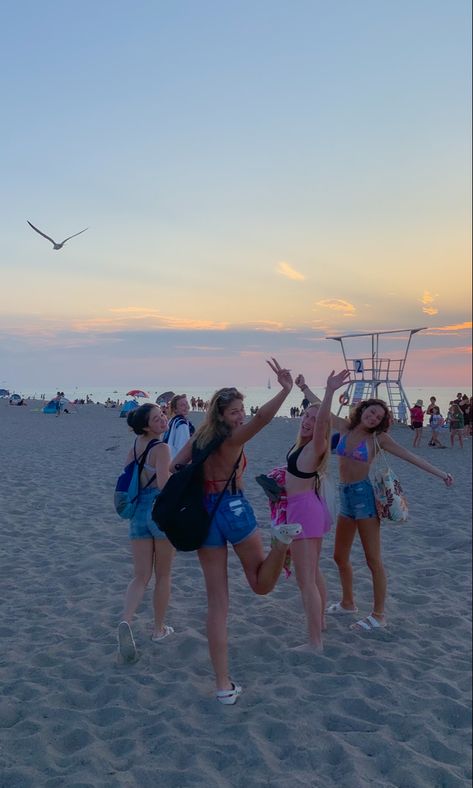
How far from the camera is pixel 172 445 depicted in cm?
591

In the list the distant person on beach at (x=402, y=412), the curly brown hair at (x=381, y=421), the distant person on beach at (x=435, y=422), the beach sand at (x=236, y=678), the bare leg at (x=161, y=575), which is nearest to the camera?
the beach sand at (x=236, y=678)

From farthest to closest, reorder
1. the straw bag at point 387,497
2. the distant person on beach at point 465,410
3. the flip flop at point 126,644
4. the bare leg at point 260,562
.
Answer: the distant person on beach at point 465,410 < the straw bag at point 387,497 < the flip flop at point 126,644 < the bare leg at point 260,562

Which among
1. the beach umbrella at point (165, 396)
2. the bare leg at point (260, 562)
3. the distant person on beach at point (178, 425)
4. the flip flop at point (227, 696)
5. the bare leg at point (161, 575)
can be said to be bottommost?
the flip flop at point (227, 696)

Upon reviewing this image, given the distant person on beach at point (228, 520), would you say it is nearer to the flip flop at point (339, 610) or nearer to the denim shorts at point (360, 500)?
the denim shorts at point (360, 500)

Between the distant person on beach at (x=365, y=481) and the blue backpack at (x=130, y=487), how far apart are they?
1.47 meters

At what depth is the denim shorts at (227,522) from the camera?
352 cm

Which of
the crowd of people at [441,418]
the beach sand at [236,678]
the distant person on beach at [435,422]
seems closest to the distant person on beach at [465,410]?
the crowd of people at [441,418]

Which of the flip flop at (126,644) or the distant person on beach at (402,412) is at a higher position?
the distant person on beach at (402,412)

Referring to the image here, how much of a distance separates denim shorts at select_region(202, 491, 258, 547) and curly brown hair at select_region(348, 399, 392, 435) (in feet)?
5.33

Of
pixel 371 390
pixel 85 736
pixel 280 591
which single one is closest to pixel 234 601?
pixel 280 591

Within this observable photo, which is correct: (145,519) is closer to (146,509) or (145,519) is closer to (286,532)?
(146,509)

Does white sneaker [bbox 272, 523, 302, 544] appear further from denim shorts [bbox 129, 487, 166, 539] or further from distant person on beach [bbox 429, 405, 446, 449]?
distant person on beach [bbox 429, 405, 446, 449]

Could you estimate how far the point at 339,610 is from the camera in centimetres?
526

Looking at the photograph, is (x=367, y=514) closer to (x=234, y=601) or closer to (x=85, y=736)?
(x=234, y=601)
